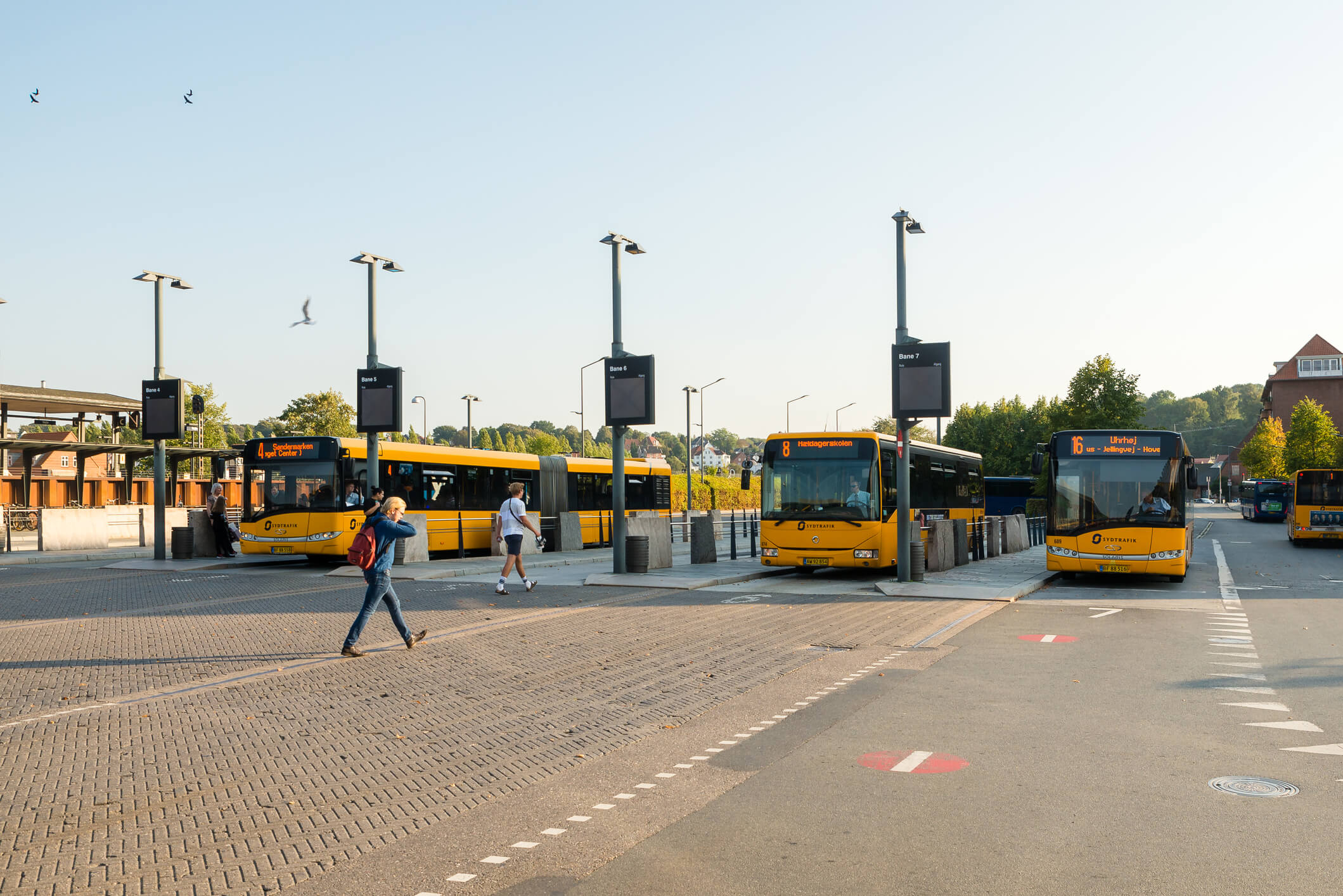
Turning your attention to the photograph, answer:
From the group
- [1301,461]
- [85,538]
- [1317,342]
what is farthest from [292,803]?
[1317,342]

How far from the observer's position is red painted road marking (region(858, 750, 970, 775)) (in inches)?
253

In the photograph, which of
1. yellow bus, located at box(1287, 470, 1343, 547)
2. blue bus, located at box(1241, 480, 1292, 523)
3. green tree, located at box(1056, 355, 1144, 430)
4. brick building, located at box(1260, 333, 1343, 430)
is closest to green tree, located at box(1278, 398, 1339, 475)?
blue bus, located at box(1241, 480, 1292, 523)

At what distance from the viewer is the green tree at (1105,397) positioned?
69.6 m

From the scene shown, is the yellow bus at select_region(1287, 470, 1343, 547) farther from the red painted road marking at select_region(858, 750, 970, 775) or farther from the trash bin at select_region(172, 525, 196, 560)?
the red painted road marking at select_region(858, 750, 970, 775)

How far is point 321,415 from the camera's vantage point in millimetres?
76125

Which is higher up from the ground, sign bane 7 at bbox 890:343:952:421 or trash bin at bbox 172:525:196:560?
sign bane 7 at bbox 890:343:952:421

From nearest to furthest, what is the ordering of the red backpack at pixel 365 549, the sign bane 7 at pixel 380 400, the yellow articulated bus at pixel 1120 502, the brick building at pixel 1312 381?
the red backpack at pixel 365 549, the yellow articulated bus at pixel 1120 502, the sign bane 7 at pixel 380 400, the brick building at pixel 1312 381

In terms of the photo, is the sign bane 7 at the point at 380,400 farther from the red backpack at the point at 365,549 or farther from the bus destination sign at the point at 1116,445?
the bus destination sign at the point at 1116,445

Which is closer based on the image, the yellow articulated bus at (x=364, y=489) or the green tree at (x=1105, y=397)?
Answer: the yellow articulated bus at (x=364, y=489)

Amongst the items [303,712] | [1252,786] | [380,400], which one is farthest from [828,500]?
[1252,786]

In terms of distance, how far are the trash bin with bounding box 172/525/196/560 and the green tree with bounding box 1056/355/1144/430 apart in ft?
184

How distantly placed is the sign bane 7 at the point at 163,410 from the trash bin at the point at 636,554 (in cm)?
1106

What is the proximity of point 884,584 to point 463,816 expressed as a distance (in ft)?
47.3

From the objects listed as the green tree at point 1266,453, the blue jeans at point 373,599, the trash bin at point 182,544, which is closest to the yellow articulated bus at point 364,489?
the trash bin at point 182,544
